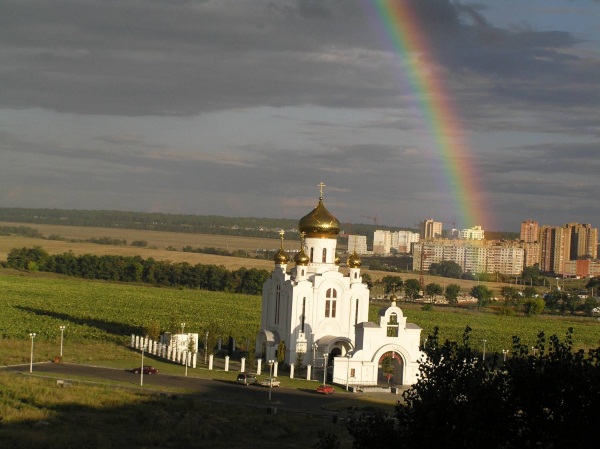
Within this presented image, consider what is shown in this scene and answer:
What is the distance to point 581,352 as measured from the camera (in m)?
19.3

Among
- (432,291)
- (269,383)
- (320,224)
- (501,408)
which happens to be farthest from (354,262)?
(432,291)

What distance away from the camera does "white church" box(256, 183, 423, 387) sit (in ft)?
127

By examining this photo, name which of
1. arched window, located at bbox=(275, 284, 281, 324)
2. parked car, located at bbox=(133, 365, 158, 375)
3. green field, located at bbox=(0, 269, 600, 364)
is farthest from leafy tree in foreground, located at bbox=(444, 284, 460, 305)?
parked car, located at bbox=(133, 365, 158, 375)

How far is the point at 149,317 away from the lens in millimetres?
65250

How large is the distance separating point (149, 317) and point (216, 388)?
100ft

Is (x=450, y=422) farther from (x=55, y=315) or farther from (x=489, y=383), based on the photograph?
(x=55, y=315)

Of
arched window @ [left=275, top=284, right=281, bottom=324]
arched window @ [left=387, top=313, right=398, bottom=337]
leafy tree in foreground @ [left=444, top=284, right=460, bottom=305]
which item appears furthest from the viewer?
leafy tree in foreground @ [left=444, top=284, right=460, bottom=305]

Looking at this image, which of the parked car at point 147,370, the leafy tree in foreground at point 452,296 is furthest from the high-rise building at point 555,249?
the parked car at point 147,370

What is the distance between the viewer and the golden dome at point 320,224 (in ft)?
142

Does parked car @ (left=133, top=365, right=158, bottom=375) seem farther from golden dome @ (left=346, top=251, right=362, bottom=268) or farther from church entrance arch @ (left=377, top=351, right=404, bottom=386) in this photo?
golden dome @ (left=346, top=251, right=362, bottom=268)

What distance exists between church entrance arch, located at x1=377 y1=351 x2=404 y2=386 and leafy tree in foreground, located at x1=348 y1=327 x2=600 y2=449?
19700 mm

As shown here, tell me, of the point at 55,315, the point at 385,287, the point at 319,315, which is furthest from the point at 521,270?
the point at 319,315

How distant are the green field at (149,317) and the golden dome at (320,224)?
6300 mm

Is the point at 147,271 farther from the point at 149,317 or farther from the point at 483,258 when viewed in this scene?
the point at 483,258
